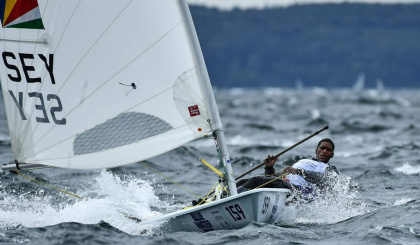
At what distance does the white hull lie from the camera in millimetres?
8273

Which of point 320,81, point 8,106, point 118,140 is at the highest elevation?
point 320,81

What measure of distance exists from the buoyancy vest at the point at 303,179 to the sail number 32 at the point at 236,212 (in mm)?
1490

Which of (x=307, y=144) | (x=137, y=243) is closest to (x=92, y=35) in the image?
(x=137, y=243)

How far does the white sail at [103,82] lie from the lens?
8195 mm

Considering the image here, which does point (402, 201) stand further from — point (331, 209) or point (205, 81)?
point (205, 81)

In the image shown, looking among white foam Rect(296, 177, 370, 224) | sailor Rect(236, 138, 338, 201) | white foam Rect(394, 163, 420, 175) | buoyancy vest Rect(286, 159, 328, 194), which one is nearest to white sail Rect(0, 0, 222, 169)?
sailor Rect(236, 138, 338, 201)

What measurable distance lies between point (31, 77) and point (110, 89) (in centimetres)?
82

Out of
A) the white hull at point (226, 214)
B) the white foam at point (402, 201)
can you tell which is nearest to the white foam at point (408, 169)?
the white foam at point (402, 201)

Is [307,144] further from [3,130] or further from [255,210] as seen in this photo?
[255,210]

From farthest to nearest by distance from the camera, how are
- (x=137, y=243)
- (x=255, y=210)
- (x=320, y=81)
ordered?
(x=320, y=81)
(x=255, y=210)
(x=137, y=243)

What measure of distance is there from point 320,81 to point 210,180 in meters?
175

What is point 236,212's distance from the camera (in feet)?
27.5

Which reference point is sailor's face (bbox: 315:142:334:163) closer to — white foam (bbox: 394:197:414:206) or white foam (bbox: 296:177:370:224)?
white foam (bbox: 296:177:370:224)

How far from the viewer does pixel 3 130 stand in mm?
22500
